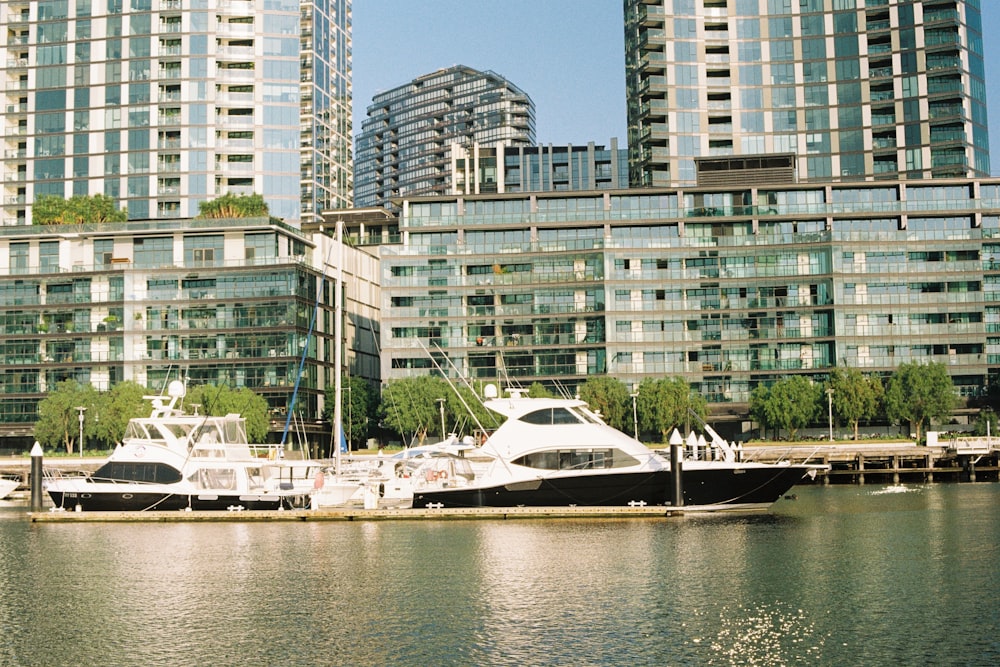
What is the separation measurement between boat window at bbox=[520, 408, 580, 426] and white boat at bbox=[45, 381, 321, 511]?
11987 mm

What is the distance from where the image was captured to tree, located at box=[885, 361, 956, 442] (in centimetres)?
12950

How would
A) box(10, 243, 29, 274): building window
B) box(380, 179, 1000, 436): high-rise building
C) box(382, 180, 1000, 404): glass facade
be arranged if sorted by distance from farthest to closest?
1. box(382, 180, 1000, 404): glass facade
2. box(380, 179, 1000, 436): high-rise building
3. box(10, 243, 29, 274): building window

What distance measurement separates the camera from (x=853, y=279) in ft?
465

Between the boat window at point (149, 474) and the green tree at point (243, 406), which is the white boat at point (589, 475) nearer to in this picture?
the boat window at point (149, 474)

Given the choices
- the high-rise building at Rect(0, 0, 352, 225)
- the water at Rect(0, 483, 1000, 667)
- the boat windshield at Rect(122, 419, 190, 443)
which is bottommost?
the water at Rect(0, 483, 1000, 667)

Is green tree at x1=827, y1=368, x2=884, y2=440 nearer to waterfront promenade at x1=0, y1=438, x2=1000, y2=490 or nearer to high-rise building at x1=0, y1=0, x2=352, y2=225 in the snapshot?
waterfront promenade at x1=0, y1=438, x2=1000, y2=490

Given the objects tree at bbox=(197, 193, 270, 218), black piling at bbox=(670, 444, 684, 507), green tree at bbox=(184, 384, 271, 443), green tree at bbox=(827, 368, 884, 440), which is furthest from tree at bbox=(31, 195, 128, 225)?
black piling at bbox=(670, 444, 684, 507)

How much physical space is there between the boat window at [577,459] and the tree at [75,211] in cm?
9835

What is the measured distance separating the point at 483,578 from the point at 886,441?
3426 inches

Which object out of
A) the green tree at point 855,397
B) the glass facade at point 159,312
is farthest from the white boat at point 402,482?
the green tree at point 855,397

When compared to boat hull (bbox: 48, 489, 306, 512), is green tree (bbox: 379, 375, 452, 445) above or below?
above

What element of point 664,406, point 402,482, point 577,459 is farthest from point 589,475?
point 664,406

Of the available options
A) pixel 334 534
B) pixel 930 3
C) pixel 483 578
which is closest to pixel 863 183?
pixel 930 3

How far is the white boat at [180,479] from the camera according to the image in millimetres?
63594
